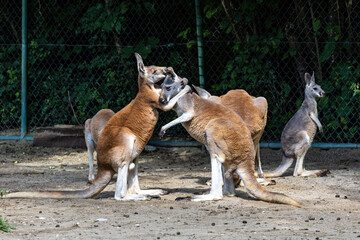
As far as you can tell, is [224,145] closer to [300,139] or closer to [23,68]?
[300,139]

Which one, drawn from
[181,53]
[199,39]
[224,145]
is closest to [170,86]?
[224,145]

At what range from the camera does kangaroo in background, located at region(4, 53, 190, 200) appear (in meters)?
5.54

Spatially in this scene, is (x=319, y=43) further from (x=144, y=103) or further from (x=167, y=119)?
(x=144, y=103)

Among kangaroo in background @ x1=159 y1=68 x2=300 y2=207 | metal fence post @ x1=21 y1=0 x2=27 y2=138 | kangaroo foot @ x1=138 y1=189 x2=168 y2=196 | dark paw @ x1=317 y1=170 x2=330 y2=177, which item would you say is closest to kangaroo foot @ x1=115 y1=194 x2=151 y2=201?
kangaroo foot @ x1=138 y1=189 x2=168 y2=196

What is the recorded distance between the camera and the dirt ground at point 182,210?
14.1 feet

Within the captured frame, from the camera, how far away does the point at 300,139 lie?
7062 millimetres

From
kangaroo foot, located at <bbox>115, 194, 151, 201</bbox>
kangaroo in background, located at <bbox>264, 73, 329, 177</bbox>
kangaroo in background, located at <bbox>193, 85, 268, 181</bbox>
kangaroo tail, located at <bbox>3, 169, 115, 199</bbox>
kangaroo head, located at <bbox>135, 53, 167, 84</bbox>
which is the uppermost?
kangaroo head, located at <bbox>135, 53, 167, 84</bbox>

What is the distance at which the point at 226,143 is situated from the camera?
5441mm

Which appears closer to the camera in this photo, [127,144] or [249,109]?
[127,144]

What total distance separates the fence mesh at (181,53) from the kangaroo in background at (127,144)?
315cm

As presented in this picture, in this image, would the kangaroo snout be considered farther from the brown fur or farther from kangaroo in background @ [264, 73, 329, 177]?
kangaroo in background @ [264, 73, 329, 177]

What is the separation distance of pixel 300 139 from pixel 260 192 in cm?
187

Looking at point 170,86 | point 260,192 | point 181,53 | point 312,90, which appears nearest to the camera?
point 260,192

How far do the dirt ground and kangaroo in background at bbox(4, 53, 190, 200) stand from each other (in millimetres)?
102
